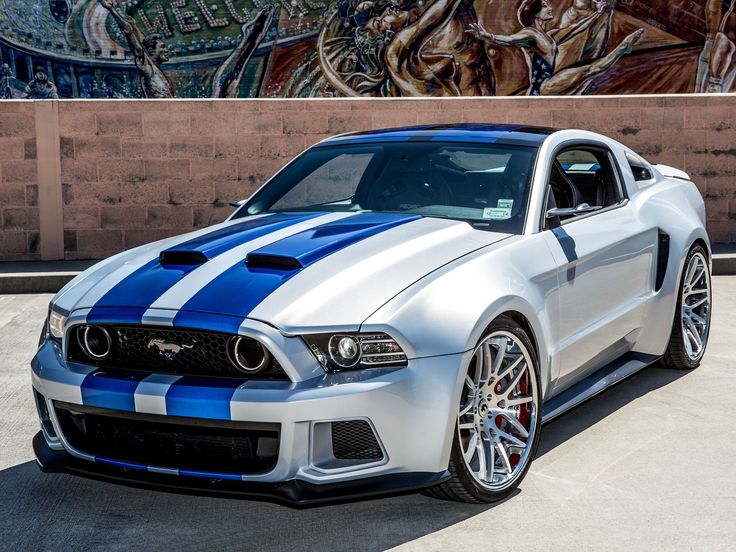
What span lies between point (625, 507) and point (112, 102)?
833 cm

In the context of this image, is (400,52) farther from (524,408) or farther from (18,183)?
(524,408)

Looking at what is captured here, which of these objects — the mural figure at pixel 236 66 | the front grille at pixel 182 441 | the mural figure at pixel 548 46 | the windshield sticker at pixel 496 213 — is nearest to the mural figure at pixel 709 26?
the mural figure at pixel 548 46

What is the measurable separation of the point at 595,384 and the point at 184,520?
201 centimetres

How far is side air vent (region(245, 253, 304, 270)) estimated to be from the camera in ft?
13.1

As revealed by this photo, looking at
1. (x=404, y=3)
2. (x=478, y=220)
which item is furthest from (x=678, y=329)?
(x=404, y=3)

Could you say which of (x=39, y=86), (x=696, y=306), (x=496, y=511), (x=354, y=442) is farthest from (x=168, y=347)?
(x=39, y=86)

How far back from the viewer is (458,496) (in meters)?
3.92

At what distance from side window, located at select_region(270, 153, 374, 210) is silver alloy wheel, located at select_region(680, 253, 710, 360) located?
6.64 feet

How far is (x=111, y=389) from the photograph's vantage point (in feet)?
12.2

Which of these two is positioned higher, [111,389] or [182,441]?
[111,389]

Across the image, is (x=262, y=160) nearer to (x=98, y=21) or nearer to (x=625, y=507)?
(x=625, y=507)

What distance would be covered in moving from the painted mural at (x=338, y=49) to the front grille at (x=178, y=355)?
66.4 ft

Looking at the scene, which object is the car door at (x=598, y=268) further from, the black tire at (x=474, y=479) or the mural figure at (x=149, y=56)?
the mural figure at (x=149, y=56)

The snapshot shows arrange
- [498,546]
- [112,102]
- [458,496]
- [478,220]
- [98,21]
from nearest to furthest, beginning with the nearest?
[498,546] < [458,496] < [478,220] < [112,102] < [98,21]
